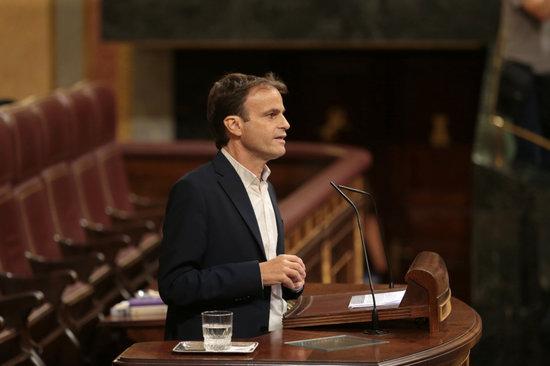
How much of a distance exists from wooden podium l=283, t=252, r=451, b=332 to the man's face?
0.36 m

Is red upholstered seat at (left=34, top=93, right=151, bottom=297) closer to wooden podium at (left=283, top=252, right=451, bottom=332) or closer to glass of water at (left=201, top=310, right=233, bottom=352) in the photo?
wooden podium at (left=283, top=252, right=451, bottom=332)

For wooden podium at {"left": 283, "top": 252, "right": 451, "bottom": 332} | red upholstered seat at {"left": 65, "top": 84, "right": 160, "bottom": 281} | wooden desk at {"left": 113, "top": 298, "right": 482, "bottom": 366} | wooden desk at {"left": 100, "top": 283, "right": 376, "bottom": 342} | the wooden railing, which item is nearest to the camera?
wooden desk at {"left": 113, "top": 298, "right": 482, "bottom": 366}

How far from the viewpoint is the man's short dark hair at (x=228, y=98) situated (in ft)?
7.52

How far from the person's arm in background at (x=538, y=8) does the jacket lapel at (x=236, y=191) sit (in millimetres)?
3863

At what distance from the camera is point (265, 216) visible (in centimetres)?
235

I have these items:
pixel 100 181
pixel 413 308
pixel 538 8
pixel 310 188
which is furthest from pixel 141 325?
pixel 538 8

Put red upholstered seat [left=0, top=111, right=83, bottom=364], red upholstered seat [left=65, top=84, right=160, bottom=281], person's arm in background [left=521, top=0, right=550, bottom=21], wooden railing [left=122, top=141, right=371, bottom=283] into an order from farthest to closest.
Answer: person's arm in background [left=521, top=0, right=550, bottom=21], red upholstered seat [left=65, top=84, right=160, bottom=281], wooden railing [left=122, top=141, right=371, bottom=283], red upholstered seat [left=0, top=111, right=83, bottom=364]

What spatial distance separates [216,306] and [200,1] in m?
4.88

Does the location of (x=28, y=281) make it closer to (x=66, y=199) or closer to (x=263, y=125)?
(x=66, y=199)

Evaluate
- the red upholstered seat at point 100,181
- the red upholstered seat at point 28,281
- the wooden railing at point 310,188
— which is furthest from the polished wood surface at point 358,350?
the red upholstered seat at point 100,181

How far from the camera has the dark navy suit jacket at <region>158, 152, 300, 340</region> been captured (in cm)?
221

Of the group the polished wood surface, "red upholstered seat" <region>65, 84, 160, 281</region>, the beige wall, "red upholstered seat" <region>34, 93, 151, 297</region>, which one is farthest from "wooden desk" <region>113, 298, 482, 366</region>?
the beige wall

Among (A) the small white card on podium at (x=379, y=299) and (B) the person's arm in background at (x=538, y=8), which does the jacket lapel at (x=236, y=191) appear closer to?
(A) the small white card on podium at (x=379, y=299)

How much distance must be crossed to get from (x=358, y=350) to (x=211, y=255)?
1.29 ft
